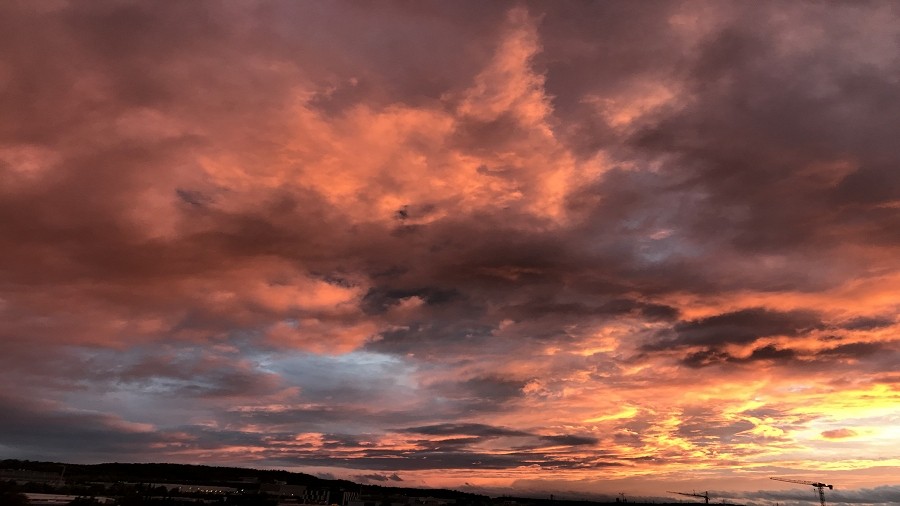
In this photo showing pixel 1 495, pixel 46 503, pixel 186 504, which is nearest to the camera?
pixel 1 495

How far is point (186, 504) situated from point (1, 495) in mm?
72992

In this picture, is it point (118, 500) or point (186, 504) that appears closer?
point (118, 500)

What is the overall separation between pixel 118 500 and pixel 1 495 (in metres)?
56.5

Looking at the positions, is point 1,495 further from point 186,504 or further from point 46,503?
point 186,504

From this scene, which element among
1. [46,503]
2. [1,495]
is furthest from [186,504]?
[1,495]

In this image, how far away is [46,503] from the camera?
5945 inches

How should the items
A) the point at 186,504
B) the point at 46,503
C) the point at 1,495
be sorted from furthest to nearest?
the point at 186,504, the point at 46,503, the point at 1,495

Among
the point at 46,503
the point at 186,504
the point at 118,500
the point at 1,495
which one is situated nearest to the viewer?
the point at 1,495

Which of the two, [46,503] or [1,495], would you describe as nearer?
[1,495]

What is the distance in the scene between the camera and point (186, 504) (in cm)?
19300

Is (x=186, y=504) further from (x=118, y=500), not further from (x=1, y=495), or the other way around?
(x=1, y=495)

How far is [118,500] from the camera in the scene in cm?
17938

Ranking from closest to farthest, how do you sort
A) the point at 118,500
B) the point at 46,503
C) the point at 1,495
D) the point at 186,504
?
1. the point at 1,495
2. the point at 46,503
3. the point at 118,500
4. the point at 186,504

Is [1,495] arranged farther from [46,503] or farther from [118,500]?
[118,500]
